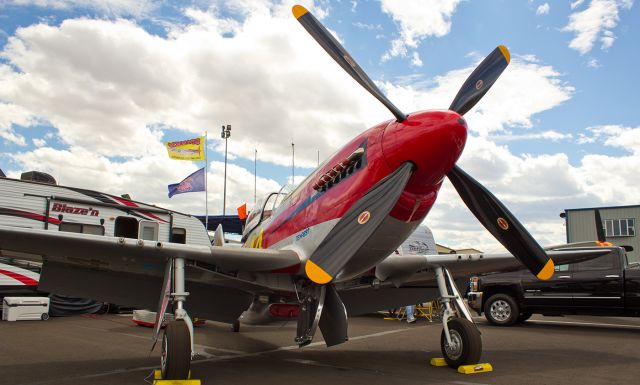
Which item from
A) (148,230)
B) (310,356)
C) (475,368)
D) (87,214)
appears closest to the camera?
(475,368)

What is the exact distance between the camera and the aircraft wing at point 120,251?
5.14m

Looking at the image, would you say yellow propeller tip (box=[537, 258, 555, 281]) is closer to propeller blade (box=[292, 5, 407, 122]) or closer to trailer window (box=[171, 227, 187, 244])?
propeller blade (box=[292, 5, 407, 122])

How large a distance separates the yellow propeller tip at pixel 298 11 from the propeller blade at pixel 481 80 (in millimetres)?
1973

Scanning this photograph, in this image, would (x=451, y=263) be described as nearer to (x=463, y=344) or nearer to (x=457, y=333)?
(x=457, y=333)

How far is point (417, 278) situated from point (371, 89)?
11.3 ft

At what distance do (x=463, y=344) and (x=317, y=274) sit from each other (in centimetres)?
258

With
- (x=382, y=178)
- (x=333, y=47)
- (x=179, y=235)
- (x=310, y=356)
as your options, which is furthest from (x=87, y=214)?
(x=382, y=178)

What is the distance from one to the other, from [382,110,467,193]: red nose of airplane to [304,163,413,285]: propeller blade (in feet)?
0.44

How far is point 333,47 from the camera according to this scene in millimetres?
5230

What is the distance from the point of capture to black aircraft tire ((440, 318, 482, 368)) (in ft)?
19.5

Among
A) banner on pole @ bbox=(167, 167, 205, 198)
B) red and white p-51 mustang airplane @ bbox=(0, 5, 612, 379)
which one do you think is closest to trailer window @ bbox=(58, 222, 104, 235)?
red and white p-51 mustang airplane @ bbox=(0, 5, 612, 379)

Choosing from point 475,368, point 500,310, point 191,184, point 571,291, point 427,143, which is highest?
point 191,184

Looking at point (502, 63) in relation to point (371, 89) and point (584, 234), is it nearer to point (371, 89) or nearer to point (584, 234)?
point (371, 89)

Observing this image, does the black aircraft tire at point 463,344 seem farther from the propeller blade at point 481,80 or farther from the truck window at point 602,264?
the truck window at point 602,264
